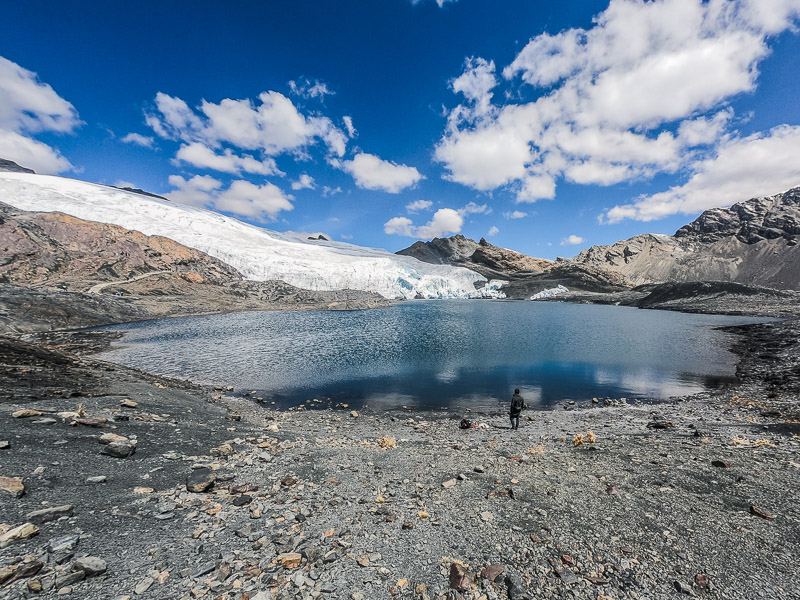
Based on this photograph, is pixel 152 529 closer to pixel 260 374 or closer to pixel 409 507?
pixel 409 507

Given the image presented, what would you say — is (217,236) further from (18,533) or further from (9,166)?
(18,533)

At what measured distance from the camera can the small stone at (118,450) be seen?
309 inches

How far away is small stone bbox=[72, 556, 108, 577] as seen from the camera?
4.36 meters

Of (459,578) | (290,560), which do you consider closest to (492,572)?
(459,578)

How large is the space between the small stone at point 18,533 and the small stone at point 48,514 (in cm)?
30

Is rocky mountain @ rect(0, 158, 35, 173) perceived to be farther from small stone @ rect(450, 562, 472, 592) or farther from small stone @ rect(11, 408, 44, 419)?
small stone @ rect(450, 562, 472, 592)

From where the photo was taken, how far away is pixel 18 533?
458 cm

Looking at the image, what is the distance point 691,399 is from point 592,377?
20.2 feet

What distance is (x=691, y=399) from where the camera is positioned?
20.1 m

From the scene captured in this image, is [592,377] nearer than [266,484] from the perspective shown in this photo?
No

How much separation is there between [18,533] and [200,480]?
312cm

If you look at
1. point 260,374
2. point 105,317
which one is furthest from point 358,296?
point 260,374

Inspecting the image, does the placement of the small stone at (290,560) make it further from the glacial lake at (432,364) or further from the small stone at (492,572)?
the glacial lake at (432,364)

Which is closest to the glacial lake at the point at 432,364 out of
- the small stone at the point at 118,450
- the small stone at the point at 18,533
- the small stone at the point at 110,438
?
the small stone at the point at 110,438
